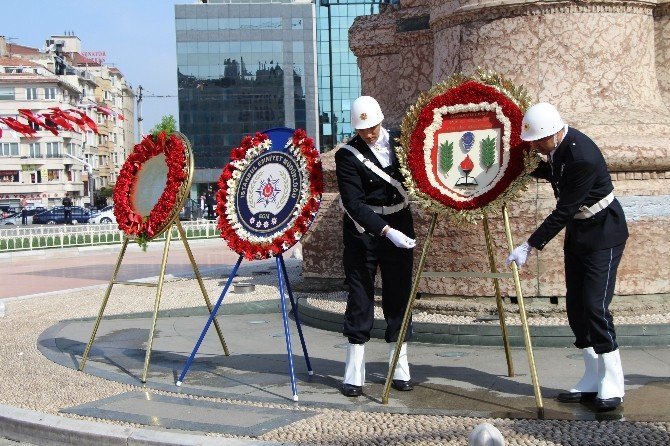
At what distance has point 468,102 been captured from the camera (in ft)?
23.1

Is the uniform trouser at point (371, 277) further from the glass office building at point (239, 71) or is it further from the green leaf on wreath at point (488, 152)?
the glass office building at point (239, 71)

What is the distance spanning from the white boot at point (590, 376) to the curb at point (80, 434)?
2.16 m

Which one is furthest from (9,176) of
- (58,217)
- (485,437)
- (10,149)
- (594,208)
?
(485,437)

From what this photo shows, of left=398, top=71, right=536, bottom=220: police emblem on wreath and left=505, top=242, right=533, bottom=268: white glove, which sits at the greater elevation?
left=398, top=71, right=536, bottom=220: police emblem on wreath

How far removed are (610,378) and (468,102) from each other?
2127 millimetres

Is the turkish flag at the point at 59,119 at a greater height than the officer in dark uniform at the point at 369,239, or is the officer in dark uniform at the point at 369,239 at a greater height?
the turkish flag at the point at 59,119

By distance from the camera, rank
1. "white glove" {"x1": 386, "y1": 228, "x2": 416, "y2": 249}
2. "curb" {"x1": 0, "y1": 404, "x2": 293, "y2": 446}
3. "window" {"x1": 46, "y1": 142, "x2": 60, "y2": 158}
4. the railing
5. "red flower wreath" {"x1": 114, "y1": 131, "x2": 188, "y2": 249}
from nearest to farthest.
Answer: "curb" {"x1": 0, "y1": 404, "x2": 293, "y2": 446} < "white glove" {"x1": 386, "y1": 228, "x2": 416, "y2": 249} < "red flower wreath" {"x1": 114, "y1": 131, "x2": 188, "y2": 249} < the railing < "window" {"x1": 46, "y1": 142, "x2": 60, "y2": 158}

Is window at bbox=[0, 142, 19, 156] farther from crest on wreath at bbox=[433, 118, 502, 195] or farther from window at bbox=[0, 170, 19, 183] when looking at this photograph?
crest on wreath at bbox=[433, 118, 502, 195]

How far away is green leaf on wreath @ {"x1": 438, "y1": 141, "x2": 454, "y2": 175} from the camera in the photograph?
7031 mm

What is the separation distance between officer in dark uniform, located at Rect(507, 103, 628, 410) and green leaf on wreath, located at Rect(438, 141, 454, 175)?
629 mm

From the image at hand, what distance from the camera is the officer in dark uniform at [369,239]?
23.4 ft

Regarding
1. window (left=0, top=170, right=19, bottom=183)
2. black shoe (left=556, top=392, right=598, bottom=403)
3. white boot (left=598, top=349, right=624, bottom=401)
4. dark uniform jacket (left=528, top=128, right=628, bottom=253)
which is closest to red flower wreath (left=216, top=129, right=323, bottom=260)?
dark uniform jacket (left=528, top=128, right=628, bottom=253)

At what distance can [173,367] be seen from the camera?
8742 millimetres

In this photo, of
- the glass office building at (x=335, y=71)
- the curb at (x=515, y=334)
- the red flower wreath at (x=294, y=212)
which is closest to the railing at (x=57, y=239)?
the curb at (x=515, y=334)
